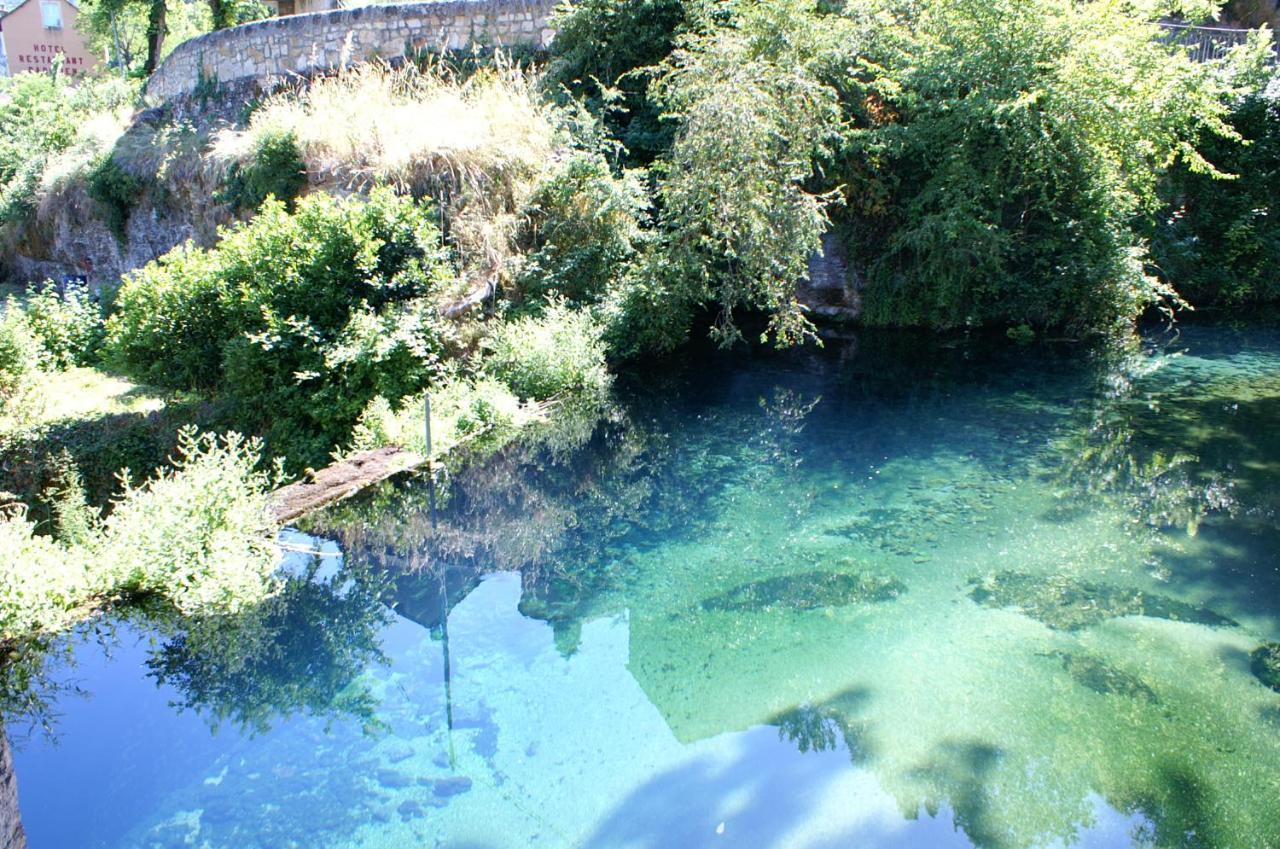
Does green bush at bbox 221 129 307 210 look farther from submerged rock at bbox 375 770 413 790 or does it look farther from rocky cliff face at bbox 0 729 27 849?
rocky cliff face at bbox 0 729 27 849

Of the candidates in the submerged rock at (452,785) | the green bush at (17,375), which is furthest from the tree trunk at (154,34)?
the submerged rock at (452,785)

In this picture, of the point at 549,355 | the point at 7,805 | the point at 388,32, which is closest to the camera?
the point at 7,805

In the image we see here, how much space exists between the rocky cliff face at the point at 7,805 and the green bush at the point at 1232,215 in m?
18.2

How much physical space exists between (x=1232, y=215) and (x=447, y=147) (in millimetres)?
15076

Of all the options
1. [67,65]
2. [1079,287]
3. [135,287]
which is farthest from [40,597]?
[67,65]

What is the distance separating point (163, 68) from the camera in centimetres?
2067

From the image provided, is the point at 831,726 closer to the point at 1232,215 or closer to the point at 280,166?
the point at 280,166

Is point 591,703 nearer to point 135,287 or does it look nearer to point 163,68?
point 135,287

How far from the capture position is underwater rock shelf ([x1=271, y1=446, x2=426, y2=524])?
7438mm

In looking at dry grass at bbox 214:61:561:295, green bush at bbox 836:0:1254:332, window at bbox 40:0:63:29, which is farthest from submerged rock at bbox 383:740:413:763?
window at bbox 40:0:63:29

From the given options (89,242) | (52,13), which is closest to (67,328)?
(89,242)

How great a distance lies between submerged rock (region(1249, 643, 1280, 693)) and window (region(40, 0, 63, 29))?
56583 millimetres

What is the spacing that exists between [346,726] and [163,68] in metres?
21.6

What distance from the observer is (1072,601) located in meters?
6.23
